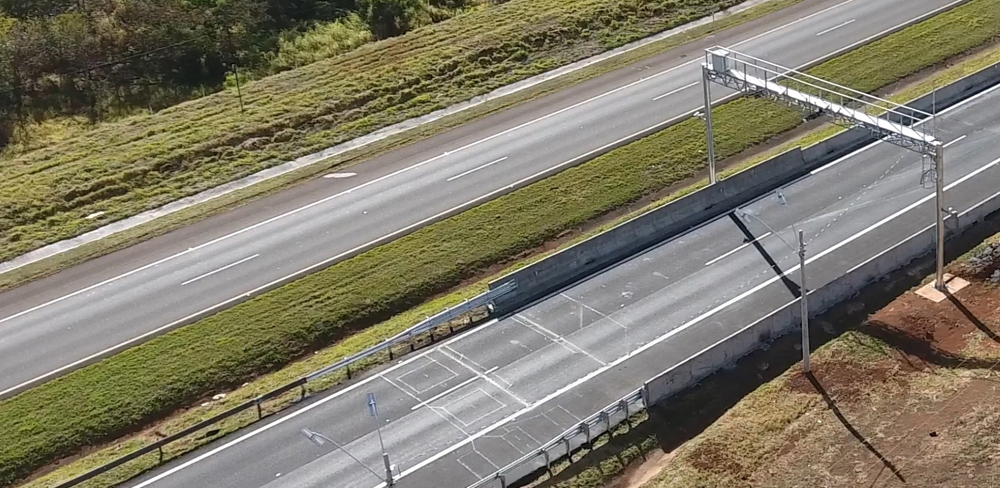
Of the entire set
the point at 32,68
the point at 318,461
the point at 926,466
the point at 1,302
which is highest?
the point at 32,68

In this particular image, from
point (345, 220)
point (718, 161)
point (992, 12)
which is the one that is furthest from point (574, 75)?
point (992, 12)

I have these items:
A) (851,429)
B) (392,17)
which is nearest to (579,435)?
(851,429)

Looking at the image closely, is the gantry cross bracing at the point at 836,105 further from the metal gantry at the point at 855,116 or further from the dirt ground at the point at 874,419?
the dirt ground at the point at 874,419

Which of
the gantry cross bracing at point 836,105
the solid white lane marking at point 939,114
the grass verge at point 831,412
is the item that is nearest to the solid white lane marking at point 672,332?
the grass verge at point 831,412

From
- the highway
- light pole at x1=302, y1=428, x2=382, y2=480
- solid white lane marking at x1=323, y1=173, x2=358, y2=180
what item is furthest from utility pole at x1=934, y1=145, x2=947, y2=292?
solid white lane marking at x1=323, y1=173, x2=358, y2=180

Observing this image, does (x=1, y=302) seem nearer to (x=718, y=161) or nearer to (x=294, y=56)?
(x=294, y=56)

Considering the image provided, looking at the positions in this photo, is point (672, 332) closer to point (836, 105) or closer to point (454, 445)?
point (454, 445)
